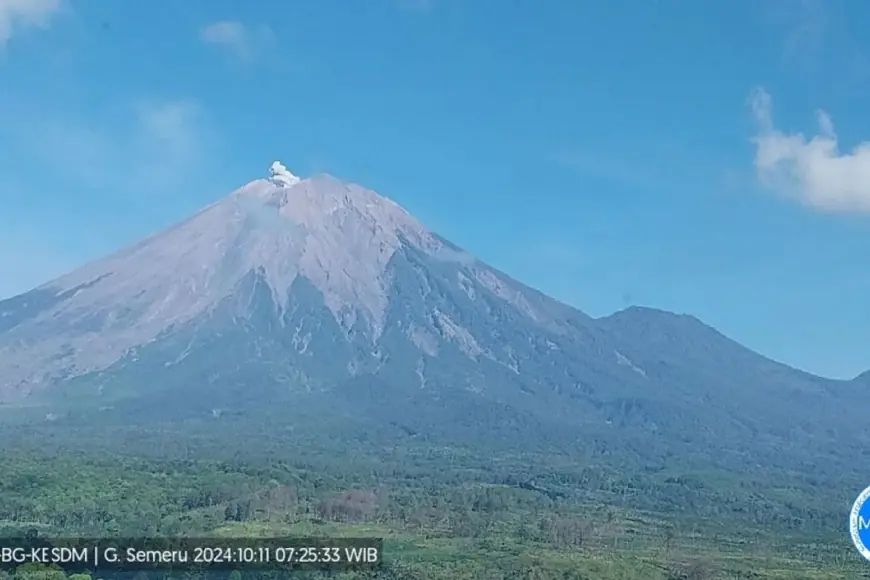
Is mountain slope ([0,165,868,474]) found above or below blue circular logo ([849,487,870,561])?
above

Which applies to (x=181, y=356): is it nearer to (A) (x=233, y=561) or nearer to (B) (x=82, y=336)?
(B) (x=82, y=336)

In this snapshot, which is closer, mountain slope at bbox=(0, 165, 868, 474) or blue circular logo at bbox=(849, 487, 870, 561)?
blue circular logo at bbox=(849, 487, 870, 561)

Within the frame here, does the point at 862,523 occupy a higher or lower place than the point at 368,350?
lower

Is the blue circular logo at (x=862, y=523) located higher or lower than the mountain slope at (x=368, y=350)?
lower

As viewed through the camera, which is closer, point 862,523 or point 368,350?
point 862,523
